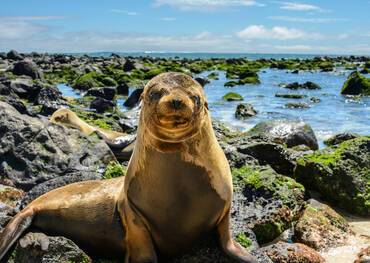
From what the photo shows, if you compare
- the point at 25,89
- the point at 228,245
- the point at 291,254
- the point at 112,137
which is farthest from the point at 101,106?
the point at 228,245

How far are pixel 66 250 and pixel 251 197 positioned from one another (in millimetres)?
2528

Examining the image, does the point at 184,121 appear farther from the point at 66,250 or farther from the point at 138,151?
the point at 66,250

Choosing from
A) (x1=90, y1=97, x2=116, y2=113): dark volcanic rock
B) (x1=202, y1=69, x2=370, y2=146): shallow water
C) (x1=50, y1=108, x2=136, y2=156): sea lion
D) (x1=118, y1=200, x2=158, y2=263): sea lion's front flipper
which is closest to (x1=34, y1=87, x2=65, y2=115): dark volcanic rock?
(x1=90, y1=97, x2=116, y2=113): dark volcanic rock

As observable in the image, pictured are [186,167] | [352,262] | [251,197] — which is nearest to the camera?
[186,167]

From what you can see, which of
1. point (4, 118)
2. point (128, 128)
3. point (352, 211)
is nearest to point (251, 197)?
point (352, 211)

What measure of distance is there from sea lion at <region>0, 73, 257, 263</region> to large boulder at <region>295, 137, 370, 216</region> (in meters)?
3.49

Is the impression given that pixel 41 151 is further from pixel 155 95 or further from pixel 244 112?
pixel 244 112

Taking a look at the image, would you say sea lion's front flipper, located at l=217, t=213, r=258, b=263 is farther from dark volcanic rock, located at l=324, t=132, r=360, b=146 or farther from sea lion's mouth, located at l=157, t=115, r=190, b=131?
dark volcanic rock, located at l=324, t=132, r=360, b=146

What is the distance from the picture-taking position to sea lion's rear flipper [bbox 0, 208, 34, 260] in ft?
16.1

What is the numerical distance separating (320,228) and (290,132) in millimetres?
7348

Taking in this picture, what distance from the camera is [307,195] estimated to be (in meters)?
7.51

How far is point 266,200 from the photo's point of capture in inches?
250

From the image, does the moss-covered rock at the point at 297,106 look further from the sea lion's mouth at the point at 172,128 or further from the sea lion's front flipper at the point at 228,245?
the sea lion's mouth at the point at 172,128

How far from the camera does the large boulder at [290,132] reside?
13.4 meters
